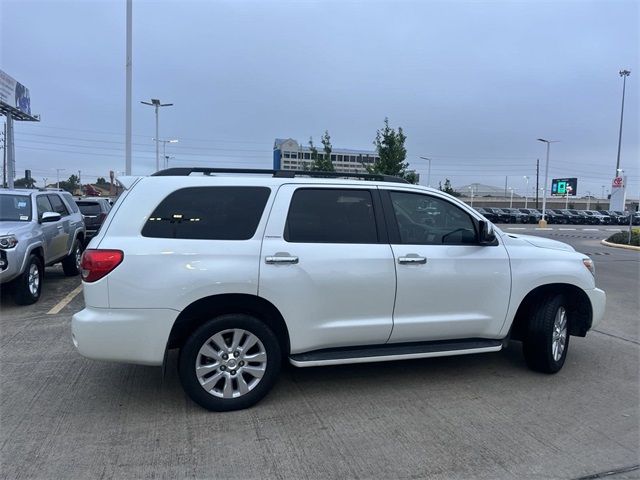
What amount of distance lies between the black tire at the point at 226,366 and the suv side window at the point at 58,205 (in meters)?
7.15

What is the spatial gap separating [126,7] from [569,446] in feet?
59.9

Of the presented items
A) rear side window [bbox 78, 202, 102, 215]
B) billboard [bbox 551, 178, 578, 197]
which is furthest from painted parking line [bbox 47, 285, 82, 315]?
billboard [bbox 551, 178, 578, 197]

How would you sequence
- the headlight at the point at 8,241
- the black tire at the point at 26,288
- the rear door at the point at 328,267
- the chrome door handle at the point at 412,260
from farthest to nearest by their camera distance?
the black tire at the point at 26,288 < the headlight at the point at 8,241 < the chrome door handle at the point at 412,260 < the rear door at the point at 328,267

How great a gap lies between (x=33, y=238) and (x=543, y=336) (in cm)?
711

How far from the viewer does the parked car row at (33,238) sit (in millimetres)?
7281

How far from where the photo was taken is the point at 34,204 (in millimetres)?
8539

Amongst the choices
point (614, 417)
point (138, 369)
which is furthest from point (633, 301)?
point (138, 369)

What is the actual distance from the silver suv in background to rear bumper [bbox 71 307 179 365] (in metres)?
4.02

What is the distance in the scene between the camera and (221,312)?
4.09 metres

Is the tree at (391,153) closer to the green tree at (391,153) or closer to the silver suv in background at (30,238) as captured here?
the green tree at (391,153)

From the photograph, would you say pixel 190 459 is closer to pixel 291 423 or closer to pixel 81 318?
pixel 291 423

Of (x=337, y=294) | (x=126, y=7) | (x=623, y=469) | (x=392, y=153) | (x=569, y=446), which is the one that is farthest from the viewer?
(x=392, y=153)

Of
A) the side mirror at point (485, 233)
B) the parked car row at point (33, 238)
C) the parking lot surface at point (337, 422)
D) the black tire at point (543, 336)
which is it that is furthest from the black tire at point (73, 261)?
the black tire at point (543, 336)

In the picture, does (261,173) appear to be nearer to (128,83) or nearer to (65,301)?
(65,301)
